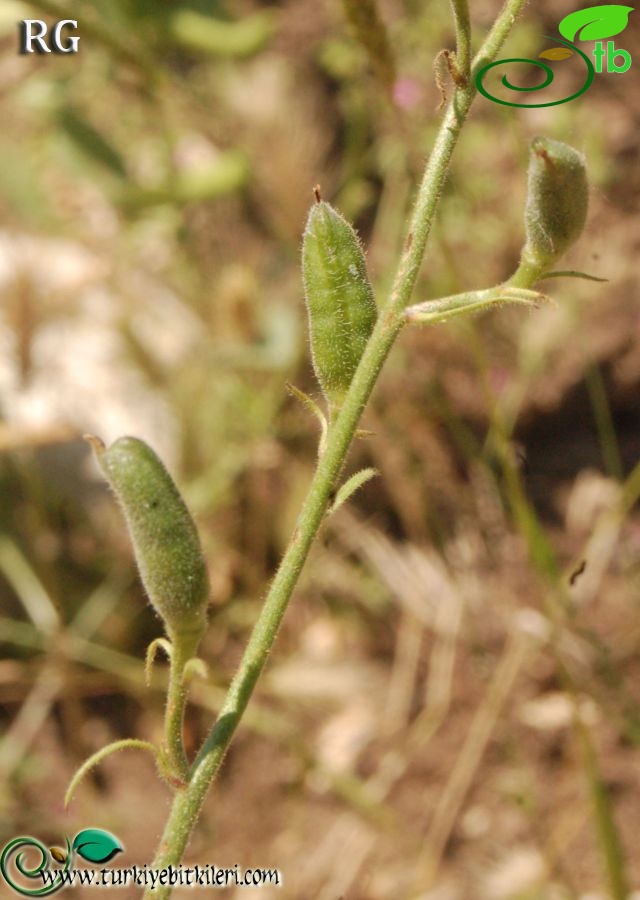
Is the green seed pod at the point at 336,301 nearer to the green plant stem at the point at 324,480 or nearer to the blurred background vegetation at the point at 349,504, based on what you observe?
the green plant stem at the point at 324,480

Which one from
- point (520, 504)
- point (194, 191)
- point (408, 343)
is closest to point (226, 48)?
point (194, 191)

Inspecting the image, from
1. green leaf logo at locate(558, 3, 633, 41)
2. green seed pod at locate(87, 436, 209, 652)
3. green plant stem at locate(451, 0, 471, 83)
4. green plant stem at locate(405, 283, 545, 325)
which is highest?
green leaf logo at locate(558, 3, 633, 41)

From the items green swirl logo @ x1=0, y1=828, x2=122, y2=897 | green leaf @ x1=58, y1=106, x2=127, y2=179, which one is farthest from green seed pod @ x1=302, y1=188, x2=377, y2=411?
green leaf @ x1=58, y1=106, x2=127, y2=179

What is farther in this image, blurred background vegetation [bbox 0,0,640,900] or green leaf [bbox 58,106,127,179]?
green leaf [bbox 58,106,127,179]

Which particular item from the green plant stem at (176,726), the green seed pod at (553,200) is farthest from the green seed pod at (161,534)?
the green seed pod at (553,200)

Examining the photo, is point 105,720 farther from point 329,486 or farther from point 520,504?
point 329,486

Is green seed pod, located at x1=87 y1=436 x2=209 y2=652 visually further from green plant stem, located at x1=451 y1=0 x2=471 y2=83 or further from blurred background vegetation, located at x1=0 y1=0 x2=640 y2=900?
blurred background vegetation, located at x1=0 y1=0 x2=640 y2=900

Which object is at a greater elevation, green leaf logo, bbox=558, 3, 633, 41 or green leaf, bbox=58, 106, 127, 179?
green leaf, bbox=58, 106, 127, 179
